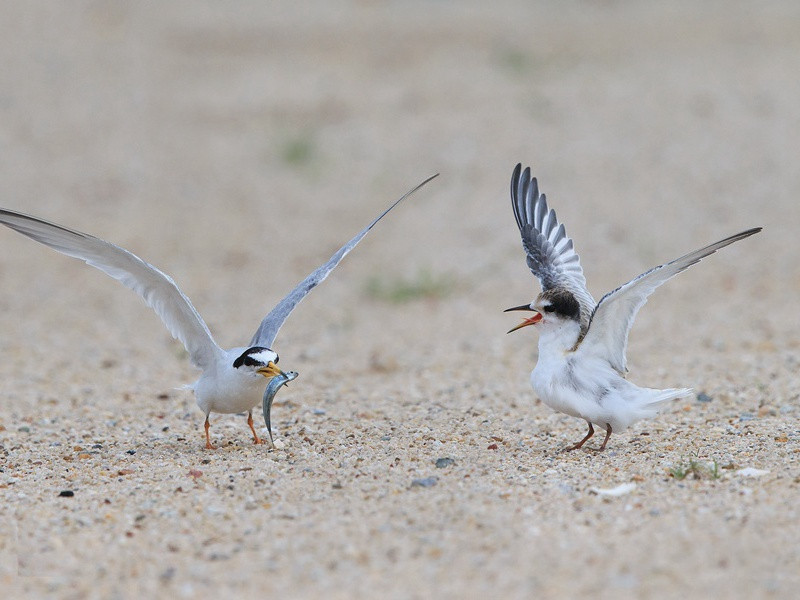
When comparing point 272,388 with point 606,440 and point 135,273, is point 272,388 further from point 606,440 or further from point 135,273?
point 606,440

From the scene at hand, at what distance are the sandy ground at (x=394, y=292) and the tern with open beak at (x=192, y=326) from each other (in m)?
0.34

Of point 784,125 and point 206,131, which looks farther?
point 206,131

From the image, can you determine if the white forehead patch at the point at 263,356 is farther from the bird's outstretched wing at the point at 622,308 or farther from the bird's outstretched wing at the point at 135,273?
the bird's outstretched wing at the point at 622,308

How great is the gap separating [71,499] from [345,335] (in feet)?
16.6

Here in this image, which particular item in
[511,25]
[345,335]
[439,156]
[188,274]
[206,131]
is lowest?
[345,335]

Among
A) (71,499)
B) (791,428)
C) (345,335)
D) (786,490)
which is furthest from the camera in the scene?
(345,335)

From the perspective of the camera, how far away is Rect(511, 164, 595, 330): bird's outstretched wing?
6426 mm

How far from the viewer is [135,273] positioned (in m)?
5.95

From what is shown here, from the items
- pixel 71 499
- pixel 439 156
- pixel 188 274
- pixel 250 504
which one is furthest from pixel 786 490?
pixel 439 156

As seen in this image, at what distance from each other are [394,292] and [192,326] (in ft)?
15.8

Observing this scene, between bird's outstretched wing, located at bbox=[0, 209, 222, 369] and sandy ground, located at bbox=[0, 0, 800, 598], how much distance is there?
0.61m

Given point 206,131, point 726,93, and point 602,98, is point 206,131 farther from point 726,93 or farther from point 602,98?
point 726,93

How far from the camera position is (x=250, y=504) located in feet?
15.5

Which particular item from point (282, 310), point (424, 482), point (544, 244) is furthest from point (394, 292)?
point (424, 482)
